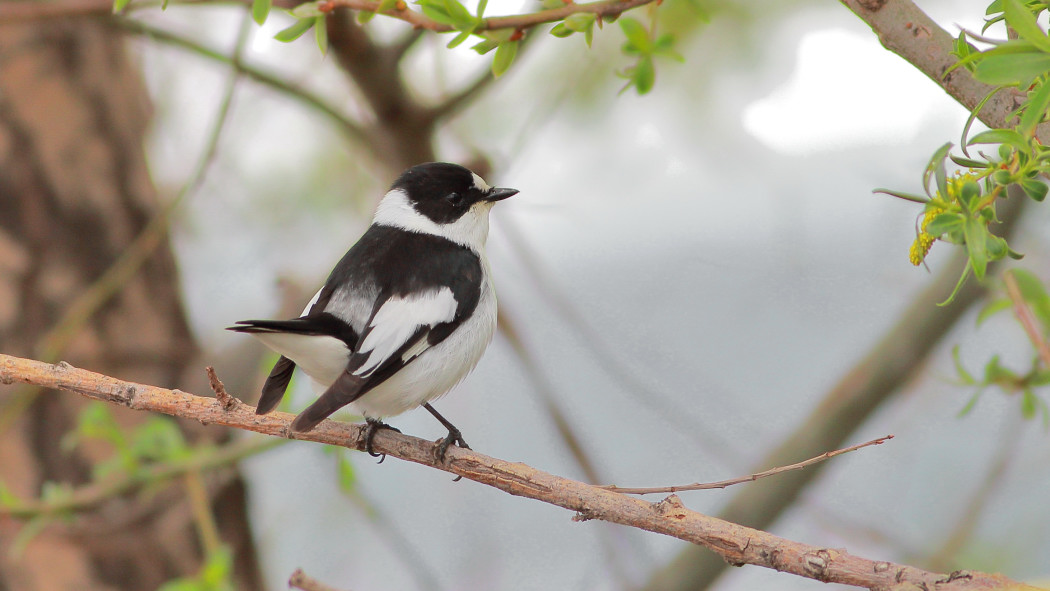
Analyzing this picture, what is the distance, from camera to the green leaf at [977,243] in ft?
3.31

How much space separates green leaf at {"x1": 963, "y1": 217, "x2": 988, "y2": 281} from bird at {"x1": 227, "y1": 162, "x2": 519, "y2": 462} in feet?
3.45

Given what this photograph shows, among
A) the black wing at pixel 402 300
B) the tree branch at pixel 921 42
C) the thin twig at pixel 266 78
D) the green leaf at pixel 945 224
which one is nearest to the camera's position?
the green leaf at pixel 945 224

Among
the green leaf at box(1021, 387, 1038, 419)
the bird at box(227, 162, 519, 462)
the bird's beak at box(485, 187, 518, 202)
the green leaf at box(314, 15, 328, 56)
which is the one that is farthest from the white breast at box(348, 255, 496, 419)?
the green leaf at box(1021, 387, 1038, 419)

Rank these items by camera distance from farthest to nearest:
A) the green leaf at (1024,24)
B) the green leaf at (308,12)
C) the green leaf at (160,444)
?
the green leaf at (160,444) → the green leaf at (308,12) → the green leaf at (1024,24)

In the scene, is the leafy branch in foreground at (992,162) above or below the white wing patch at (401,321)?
below

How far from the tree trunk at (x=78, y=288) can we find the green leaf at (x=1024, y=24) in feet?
10.5

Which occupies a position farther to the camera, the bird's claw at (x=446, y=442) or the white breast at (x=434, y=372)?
the white breast at (x=434, y=372)

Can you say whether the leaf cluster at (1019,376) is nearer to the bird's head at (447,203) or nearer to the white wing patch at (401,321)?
the white wing patch at (401,321)

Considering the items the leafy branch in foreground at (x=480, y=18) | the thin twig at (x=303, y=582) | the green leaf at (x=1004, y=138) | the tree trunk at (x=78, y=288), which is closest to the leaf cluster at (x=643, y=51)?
the leafy branch in foreground at (x=480, y=18)

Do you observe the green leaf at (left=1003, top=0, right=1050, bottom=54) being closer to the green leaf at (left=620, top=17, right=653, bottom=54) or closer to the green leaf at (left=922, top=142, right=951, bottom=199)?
the green leaf at (left=922, top=142, right=951, bottom=199)

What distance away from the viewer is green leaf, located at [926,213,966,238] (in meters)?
1.06

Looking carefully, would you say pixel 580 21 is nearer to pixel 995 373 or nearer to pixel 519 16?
pixel 519 16

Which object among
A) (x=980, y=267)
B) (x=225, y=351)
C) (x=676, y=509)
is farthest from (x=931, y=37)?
(x=225, y=351)

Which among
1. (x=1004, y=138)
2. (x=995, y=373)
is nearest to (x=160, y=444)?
(x=995, y=373)
